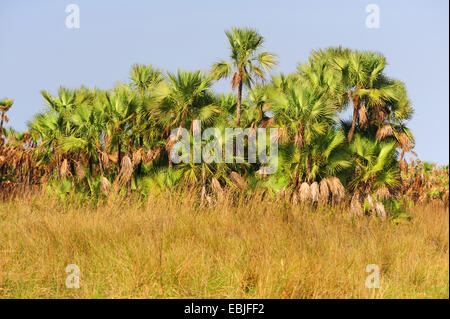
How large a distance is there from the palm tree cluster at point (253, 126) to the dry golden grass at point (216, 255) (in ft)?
27.4

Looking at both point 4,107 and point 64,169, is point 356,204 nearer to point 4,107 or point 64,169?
point 64,169

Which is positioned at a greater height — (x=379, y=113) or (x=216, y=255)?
(x=379, y=113)

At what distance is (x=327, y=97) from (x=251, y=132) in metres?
3.81

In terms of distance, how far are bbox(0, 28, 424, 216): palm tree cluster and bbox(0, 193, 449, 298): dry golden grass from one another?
8.36m

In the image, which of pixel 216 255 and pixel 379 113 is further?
pixel 379 113

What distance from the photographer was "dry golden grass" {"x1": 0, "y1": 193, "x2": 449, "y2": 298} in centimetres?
747

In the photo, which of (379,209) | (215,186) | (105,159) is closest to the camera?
(215,186)

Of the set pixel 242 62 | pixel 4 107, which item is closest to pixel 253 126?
pixel 242 62

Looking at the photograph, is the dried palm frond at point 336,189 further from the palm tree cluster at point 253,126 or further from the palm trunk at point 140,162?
the palm trunk at point 140,162

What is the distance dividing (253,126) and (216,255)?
14.2 m

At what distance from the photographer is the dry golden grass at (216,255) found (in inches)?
294

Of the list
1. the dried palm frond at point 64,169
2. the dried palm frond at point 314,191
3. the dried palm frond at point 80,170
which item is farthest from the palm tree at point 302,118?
the dried palm frond at point 64,169

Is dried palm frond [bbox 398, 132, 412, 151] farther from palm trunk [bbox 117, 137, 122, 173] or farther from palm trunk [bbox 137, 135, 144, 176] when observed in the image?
palm trunk [bbox 117, 137, 122, 173]

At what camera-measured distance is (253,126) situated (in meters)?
22.1
